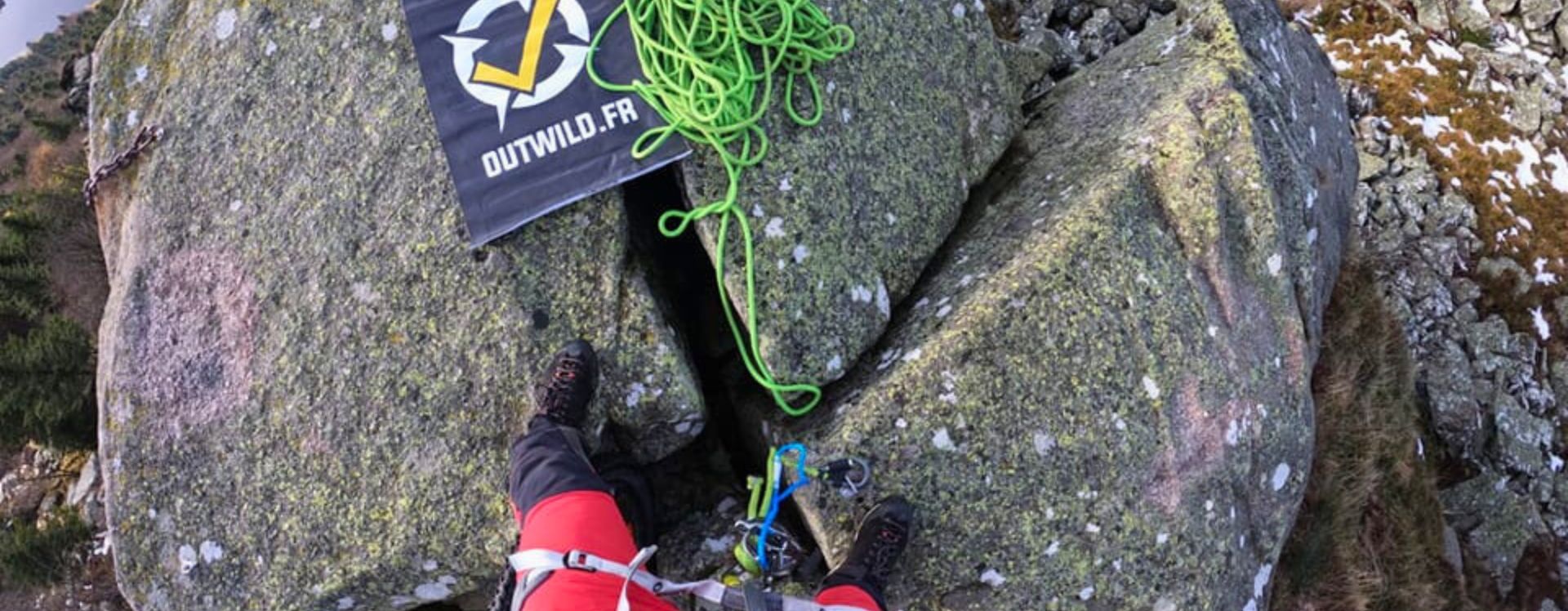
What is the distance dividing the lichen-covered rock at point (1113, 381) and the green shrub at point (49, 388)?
447 inches

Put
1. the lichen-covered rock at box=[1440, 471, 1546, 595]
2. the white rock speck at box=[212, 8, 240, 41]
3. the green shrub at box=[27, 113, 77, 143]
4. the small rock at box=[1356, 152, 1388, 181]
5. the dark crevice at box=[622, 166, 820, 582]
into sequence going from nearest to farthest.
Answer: the dark crevice at box=[622, 166, 820, 582] → the white rock speck at box=[212, 8, 240, 41] → the lichen-covered rock at box=[1440, 471, 1546, 595] → the small rock at box=[1356, 152, 1388, 181] → the green shrub at box=[27, 113, 77, 143]

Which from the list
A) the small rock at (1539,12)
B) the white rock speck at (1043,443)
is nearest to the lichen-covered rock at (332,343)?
the white rock speck at (1043,443)

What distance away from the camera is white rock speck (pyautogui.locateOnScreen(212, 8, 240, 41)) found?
5.80 meters

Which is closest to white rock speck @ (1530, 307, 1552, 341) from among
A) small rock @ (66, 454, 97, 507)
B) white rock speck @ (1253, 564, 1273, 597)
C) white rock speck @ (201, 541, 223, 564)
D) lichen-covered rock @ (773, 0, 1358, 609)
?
lichen-covered rock @ (773, 0, 1358, 609)

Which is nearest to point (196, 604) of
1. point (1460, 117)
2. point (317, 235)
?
point (317, 235)

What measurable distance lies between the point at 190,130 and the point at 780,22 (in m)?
3.99

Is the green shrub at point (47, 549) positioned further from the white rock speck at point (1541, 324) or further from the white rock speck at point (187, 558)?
the white rock speck at point (1541, 324)

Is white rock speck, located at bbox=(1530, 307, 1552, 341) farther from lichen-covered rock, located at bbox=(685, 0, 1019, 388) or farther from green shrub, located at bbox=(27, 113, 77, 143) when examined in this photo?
green shrub, located at bbox=(27, 113, 77, 143)

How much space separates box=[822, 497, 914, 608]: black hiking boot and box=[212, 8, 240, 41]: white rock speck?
5.31 meters

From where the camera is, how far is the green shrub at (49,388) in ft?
36.6

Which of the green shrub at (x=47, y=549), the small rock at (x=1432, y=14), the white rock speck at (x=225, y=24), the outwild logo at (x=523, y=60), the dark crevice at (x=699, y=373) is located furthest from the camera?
the small rock at (x=1432, y=14)

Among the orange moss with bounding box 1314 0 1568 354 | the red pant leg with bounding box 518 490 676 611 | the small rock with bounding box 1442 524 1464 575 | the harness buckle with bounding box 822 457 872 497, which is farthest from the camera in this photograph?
the orange moss with bounding box 1314 0 1568 354

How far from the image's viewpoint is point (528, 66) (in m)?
5.33

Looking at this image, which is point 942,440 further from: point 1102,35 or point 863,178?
point 1102,35
